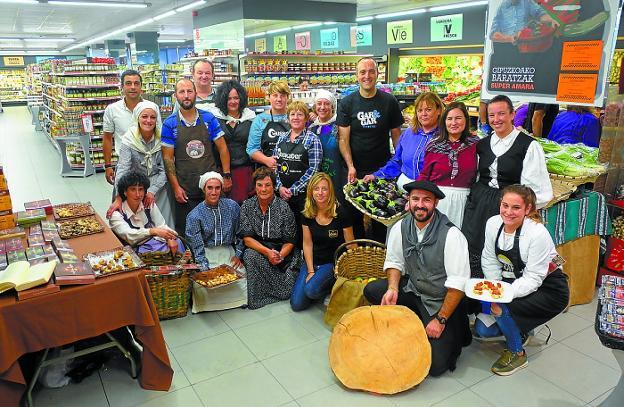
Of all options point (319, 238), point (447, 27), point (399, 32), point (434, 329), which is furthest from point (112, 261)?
point (399, 32)

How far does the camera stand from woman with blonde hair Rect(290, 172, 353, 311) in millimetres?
3896

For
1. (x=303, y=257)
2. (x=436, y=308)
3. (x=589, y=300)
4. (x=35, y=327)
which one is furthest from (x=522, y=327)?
(x=35, y=327)

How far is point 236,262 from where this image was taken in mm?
4156

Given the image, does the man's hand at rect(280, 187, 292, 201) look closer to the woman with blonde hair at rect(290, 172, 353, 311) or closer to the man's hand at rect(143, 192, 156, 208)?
A: the woman with blonde hair at rect(290, 172, 353, 311)

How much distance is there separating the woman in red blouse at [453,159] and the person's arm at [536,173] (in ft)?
1.19

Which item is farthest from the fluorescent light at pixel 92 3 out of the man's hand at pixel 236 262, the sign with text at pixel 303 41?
the man's hand at pixel 236 262

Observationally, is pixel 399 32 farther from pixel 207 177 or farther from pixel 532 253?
pixel 532 253

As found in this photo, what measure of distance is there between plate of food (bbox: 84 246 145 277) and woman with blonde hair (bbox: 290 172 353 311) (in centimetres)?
150

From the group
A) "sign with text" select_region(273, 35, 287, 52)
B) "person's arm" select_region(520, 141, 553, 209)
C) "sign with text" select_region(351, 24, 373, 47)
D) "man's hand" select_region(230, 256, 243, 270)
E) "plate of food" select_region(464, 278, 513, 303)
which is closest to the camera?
"plate of food" select_region(464, 278, 513, 303)

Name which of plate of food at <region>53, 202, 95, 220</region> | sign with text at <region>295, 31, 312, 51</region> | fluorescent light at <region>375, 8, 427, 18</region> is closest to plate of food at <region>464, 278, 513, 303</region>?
plate of food at <region>53, 202, 95, 220</region>

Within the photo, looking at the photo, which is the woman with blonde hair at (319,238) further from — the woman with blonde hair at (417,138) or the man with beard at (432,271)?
the man with beard at (432,271)

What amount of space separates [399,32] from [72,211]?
1223cm

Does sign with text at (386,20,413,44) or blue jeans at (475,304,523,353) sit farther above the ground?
sign with text at (386,20,413,44)

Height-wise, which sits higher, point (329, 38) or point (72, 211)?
point (329, 38)
